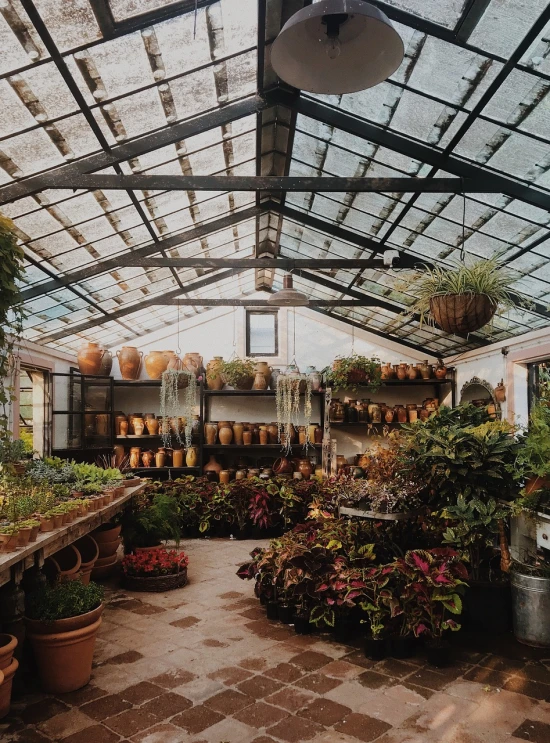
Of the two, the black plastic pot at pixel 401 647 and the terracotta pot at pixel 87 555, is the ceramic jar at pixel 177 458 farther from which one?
the black plastic pot at pixel 401 647

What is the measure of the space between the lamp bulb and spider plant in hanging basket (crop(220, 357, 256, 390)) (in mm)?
7591

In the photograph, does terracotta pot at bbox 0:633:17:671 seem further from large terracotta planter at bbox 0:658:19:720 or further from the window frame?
the window frame

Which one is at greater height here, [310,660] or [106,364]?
[106,364]

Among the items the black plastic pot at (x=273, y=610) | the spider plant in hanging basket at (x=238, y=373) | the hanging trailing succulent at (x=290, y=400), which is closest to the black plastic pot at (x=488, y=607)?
the black plastic pot at (x=273, y=610)

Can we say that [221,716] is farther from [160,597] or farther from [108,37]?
[108,37]

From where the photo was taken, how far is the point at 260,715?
3143 mm

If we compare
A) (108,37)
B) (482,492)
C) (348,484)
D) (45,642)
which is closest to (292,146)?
(108,37)

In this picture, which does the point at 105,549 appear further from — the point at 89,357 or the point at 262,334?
the point at 262,334

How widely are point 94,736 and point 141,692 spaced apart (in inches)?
19.9

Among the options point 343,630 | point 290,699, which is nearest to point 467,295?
point 343,630

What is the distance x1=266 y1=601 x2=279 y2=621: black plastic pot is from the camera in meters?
4.68

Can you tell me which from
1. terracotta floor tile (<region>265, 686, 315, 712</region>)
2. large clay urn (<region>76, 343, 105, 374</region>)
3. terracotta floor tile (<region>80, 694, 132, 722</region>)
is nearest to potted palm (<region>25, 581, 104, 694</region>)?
terracotta floor tile (<region>80, 694, 132, 722</region>)

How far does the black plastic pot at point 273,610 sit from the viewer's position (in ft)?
15.4

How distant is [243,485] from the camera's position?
8.18 meters
